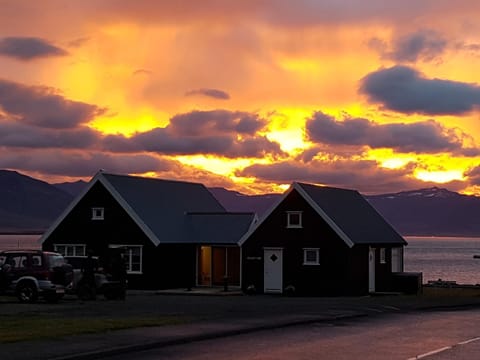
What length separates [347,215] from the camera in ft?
189

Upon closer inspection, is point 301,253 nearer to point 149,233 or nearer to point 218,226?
point 218,226

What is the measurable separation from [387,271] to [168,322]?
3161 cm

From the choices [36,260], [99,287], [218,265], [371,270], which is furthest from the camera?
[218,265]

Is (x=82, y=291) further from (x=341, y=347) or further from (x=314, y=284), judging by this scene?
(x=341, y=347)

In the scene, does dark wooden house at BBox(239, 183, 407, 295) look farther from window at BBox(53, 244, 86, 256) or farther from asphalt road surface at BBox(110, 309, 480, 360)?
asphalt road surface at BBox(110, 309, 480, 360)

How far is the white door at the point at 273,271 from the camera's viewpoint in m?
54.3

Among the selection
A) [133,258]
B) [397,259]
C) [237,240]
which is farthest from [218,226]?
[397,259]

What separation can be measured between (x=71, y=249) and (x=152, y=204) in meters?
5.57

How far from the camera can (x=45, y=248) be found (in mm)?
59188

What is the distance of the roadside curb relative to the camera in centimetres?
2059

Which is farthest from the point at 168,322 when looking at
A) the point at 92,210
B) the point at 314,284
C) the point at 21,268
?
the point at 92,210

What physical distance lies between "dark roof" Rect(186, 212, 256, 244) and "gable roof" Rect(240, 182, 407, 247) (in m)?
4.17

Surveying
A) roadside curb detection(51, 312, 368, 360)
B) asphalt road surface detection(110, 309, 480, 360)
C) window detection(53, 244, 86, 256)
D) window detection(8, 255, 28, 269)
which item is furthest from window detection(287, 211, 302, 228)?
asphalt road surface detection(110, 309, 480, 360)

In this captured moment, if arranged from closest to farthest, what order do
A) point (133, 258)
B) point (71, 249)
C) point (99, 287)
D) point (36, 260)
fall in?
1. point (36, 260)
2. point (99, 287)
3. point (133, 258)
4. point (71, 249)
